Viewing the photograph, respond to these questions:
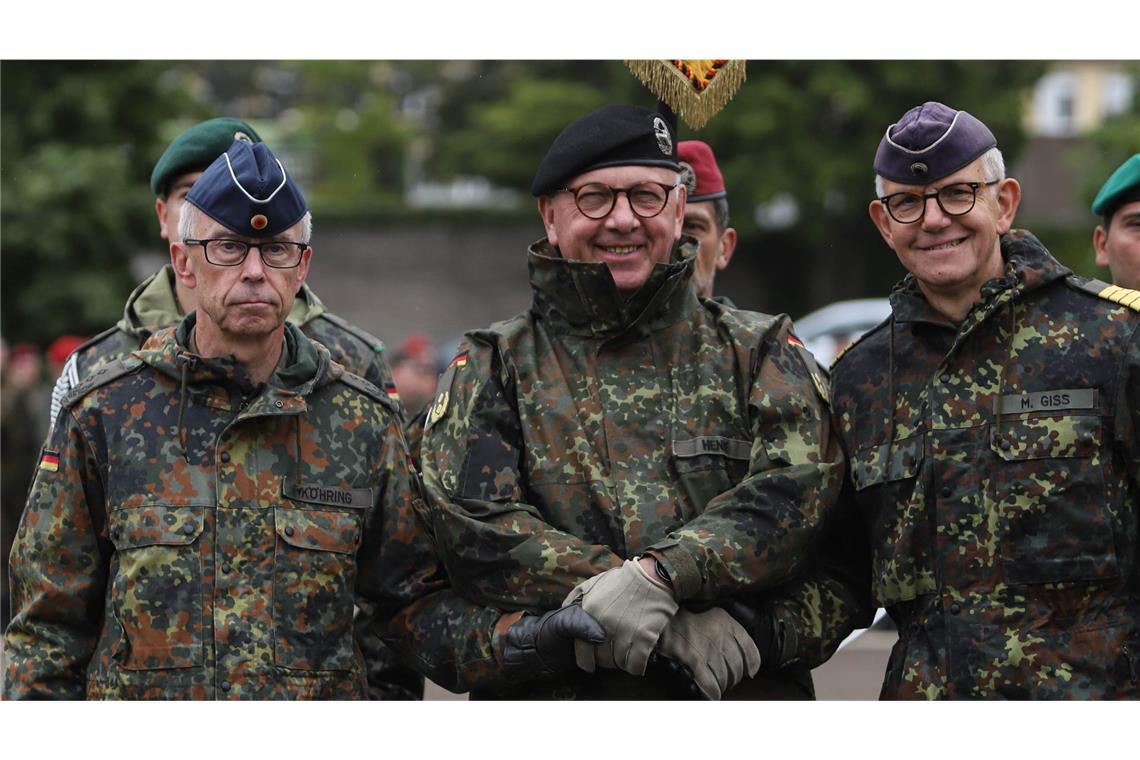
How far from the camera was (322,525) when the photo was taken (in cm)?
426

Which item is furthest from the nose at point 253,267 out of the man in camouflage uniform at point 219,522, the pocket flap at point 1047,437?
the pocket flap at point 1047,437

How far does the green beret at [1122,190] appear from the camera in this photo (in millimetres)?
5379

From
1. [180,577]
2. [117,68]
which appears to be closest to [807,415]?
[180,577]

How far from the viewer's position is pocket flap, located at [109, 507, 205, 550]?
163 inches

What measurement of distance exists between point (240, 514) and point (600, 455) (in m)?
0.99

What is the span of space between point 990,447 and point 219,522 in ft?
6.83

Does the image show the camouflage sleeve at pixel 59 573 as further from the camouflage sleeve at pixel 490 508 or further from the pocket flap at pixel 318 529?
the camouflage sleeve at pixel 490 508

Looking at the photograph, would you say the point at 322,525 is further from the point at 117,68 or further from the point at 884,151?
the point at 117,68

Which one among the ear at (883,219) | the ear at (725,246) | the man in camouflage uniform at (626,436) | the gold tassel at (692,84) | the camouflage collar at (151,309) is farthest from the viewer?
the ear at (725,246)

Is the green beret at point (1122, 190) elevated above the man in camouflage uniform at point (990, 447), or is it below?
above

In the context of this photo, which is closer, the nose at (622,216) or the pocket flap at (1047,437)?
the pocket flap at (1047,437)

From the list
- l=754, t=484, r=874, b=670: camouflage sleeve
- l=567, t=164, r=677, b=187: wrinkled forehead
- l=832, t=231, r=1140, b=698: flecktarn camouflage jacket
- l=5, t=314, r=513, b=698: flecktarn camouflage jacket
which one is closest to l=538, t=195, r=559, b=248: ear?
l=567, t=164, r=677, b=187: wrinkled forehead

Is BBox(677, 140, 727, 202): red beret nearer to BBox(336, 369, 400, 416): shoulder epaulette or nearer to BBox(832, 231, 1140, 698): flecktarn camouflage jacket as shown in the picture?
BBox(832, 231, 1140, 698): flecktarn camouflage jacket

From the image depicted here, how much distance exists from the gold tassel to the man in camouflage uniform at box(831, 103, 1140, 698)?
664 mm
